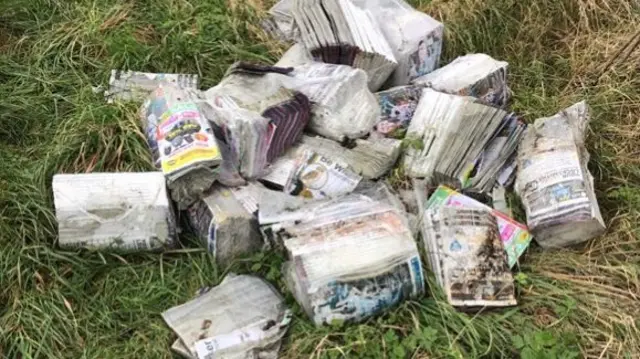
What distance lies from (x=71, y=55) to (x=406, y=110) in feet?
4.03

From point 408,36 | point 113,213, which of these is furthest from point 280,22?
point 113,213

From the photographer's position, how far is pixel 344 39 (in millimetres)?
2645

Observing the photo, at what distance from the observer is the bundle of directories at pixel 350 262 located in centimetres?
195

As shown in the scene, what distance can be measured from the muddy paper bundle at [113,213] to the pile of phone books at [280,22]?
94cm

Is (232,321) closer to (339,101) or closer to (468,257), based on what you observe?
(468,257)

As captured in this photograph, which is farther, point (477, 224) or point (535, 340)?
point (477, 224)

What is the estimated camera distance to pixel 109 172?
7.54 ft

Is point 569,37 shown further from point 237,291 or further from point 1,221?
point 1,221

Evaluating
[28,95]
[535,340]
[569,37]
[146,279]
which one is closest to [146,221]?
[146,279]

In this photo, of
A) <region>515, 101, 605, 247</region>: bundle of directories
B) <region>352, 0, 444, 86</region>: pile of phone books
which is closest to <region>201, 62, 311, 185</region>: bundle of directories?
<region>352, 0, 444, 86</region>: pile of phone books

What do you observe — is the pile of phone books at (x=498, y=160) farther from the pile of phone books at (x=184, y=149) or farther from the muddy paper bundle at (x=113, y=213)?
the muddy paper bundle at (x=113, y=213)

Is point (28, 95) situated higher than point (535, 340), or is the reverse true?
point (28, 95)

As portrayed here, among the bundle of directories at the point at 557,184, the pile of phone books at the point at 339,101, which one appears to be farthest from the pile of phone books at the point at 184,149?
the bundle of directories at the point at 557,184

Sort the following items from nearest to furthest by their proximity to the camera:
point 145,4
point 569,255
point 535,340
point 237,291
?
1. point 535,340
2. point 237,291
3. point 569,255
4. point 145,4
